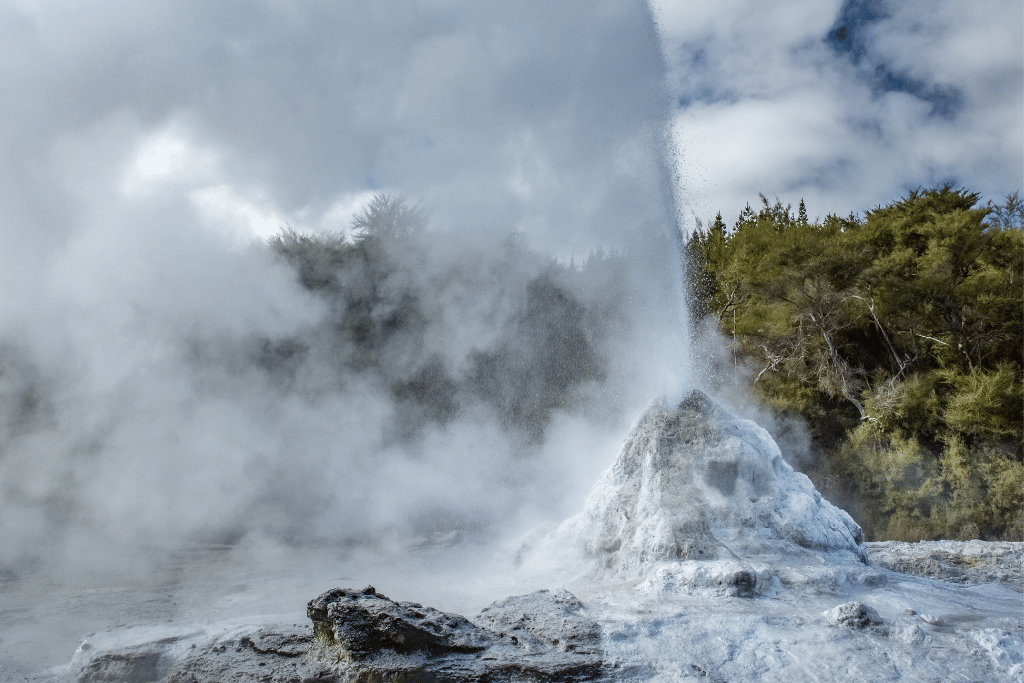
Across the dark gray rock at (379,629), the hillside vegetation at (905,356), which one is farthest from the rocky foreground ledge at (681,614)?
the hillside vegetation at (905,356)

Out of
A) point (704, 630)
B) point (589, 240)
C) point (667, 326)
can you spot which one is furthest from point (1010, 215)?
point (704, 630)

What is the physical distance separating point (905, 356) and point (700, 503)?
8.73 metres

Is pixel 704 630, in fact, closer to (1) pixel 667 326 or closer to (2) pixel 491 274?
(1) pixel 667 326

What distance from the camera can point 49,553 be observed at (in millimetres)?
5723

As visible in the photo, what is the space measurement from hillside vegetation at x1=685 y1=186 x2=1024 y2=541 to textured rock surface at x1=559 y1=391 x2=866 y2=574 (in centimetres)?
398

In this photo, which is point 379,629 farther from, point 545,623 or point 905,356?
point 905,356

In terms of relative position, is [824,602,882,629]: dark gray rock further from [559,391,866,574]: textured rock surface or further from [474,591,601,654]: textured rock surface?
[474,591,601,654]: textured rock surface

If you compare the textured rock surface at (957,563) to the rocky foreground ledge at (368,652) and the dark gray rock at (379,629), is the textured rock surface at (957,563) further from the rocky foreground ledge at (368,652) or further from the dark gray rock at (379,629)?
the dark gray rock at (379,629)

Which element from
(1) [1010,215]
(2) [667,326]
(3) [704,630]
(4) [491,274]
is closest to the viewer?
(3) [704,630]

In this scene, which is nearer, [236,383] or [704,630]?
[704,630]

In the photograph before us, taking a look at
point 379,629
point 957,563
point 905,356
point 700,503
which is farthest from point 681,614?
point 905,356

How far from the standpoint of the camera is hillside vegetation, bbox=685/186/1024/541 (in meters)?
9.91

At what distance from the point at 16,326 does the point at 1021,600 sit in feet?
27.4

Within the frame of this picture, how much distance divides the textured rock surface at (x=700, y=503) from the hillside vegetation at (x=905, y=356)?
13.1ft
